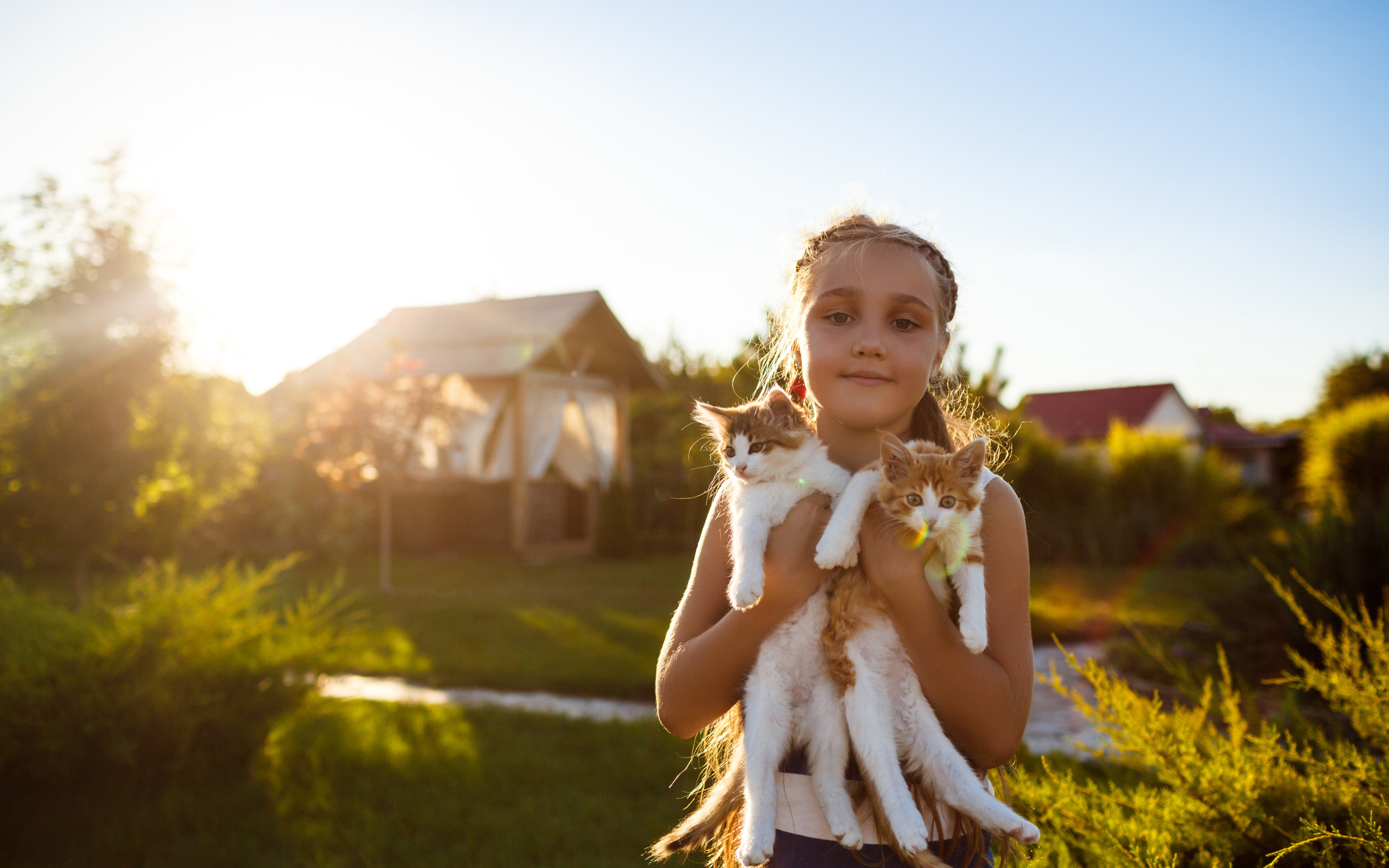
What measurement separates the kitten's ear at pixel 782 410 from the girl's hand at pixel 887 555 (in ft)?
1.20

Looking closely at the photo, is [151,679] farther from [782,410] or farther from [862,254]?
[862,254]

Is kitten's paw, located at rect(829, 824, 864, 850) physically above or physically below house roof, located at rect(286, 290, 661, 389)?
below

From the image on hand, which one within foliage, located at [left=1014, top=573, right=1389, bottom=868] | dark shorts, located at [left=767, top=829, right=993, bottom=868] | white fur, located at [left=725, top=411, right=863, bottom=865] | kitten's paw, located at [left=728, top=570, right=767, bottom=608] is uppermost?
kitten's paw, located at [left=728, top=570, right=767, bottom=608]

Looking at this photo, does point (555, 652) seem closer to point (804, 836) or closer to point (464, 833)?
point (464, 833)

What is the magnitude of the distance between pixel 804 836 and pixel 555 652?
720 cm

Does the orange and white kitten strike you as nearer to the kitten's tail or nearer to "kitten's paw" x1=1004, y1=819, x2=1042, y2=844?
"kitten's paw" x1=1004, y1=819, x2=1042, y2=844

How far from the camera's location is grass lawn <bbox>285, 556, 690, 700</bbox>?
800 cm

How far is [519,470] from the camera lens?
16.8 meters

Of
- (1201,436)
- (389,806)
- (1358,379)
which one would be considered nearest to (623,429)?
(1201,436)

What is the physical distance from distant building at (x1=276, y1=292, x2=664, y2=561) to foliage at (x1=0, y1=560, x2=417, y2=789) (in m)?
9.98

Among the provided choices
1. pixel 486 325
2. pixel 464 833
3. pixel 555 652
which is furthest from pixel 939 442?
pixel 486 325

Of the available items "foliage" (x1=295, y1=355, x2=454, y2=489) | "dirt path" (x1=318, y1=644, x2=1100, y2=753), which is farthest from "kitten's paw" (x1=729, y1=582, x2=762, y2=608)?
"foliage" (x1=295, y1=355, x2=454, y2=489)

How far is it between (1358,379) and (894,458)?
23383 millimetres

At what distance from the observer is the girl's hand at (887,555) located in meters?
1.88
